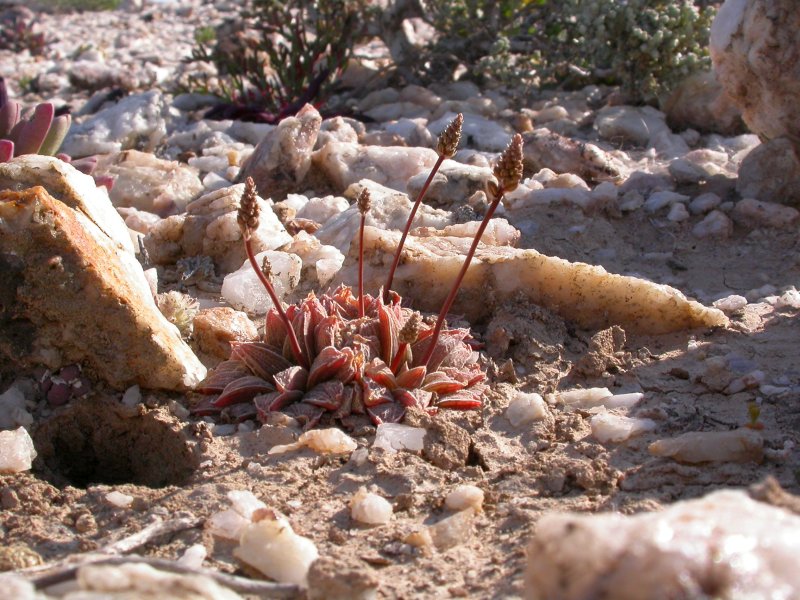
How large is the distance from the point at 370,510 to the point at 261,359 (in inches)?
Answer: 41.3

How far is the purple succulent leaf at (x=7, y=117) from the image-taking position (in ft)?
17.3

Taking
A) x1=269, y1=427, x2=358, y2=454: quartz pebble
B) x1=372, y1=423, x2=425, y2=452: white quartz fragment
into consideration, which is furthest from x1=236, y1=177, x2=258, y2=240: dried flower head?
x1=372, y1=423, x2=425, y2=452: white quartz fragment

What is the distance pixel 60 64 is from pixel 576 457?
366 inches

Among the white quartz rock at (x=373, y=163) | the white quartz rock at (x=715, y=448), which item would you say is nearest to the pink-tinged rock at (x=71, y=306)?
the white quartz rock at (x=715, y=448)

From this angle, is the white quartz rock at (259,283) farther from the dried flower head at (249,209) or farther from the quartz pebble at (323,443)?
the dried flower head at (249,209)

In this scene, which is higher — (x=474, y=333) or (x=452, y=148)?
(x=452, y=148)

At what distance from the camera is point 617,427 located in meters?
3.51

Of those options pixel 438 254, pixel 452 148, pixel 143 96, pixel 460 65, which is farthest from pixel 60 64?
pixel 452 148

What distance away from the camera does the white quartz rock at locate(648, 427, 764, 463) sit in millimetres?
3250

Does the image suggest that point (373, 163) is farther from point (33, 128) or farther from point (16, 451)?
point (16, 451)

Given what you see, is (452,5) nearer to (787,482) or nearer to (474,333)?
(474,333)

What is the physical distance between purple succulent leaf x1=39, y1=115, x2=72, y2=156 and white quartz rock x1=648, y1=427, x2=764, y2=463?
12.4ft

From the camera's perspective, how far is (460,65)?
9.33 m

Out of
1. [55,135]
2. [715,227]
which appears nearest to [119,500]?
[55,135]
